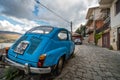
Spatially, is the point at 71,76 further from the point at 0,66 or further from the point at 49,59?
the point at 0,66

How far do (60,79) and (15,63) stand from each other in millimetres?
1594

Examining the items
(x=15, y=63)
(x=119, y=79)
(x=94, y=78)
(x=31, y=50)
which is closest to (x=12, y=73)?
(x=15, y=63)

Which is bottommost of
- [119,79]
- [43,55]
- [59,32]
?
[119,79]

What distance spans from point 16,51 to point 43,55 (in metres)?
1.14

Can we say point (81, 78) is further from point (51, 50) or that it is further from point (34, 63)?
point (34, 63)

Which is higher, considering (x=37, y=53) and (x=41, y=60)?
(x=37, y=53)

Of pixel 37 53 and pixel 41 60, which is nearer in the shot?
pixel 41 60

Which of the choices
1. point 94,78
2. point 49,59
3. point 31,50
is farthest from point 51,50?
point 94,78

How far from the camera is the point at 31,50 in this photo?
3.66m

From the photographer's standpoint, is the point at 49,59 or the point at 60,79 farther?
the point at 60,79

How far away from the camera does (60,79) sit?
3916 millimetres

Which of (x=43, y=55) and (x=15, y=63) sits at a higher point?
(x=43, y=55)

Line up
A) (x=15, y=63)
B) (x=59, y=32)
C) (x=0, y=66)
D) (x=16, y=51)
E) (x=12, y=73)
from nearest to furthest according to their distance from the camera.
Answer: (x=15, y=63) < (x=16, y=51) < (x=12, y=73) < (x=59, y=32) < (x=0, y=66)

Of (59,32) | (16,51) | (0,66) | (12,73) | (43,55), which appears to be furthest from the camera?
(0,66)
